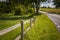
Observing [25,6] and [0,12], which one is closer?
[0,12]

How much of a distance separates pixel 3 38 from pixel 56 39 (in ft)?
16.2

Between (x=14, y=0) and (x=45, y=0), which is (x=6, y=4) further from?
(x=45, y=0)

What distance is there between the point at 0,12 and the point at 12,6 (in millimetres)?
6308

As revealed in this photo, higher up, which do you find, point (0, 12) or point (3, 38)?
point (3, 38)

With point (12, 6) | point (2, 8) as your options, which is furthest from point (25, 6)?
point (2, 8)

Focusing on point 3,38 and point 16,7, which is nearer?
point 3,38

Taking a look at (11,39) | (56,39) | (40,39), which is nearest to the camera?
(11,39)

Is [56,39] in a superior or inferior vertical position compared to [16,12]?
superior

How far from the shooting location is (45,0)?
5772 centimetres

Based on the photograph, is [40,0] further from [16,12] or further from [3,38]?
[3,38]

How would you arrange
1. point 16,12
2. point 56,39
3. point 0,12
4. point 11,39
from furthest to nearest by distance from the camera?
point 16,12 < point 0,12 < point 56,39 < point 11,39

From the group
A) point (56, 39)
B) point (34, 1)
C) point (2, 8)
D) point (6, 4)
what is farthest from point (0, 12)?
point (56, 39)

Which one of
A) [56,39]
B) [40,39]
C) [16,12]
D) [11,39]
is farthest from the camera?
[16,12]

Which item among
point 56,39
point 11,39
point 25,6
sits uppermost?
point 11,39
